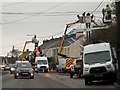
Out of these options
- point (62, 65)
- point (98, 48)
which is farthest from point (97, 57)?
point (62, 65)

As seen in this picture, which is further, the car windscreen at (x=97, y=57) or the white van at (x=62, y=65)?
the white van at (x=62, y=65)

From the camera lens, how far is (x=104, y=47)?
22.3 metres

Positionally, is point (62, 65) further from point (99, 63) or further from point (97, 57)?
point (99, 63)

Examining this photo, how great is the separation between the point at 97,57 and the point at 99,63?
2.26 feet

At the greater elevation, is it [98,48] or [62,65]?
[98,48]

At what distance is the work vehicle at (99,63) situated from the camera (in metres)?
21.3

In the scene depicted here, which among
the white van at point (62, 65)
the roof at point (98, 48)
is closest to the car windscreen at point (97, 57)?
the roof at point (98, 48)

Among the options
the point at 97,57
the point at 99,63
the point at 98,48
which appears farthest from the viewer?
the point at 98,48

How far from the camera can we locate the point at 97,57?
2242 centimetres

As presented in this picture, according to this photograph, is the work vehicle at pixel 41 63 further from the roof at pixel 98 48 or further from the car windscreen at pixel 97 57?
the car windscreen at pixel 97 57

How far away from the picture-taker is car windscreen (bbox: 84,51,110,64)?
22109 mm

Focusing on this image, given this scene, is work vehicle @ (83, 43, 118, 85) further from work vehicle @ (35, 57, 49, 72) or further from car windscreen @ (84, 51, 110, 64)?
work vehicle @ (35, 57, 49, 72)

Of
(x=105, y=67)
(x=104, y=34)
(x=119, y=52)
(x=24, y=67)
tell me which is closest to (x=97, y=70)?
(x=105, y=67)

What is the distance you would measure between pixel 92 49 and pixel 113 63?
190 centimetres
